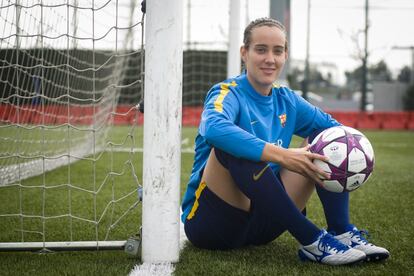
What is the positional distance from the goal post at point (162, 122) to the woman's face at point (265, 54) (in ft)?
1.34

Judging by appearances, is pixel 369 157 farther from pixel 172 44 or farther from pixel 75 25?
pixel 75 25

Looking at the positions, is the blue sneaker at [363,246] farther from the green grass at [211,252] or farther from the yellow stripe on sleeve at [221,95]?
the yellow stripe on sleeve at [221,95]

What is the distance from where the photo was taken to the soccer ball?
215cm

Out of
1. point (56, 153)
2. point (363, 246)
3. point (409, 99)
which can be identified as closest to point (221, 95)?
point (363, 246)

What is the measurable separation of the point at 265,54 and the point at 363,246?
1.00 meters

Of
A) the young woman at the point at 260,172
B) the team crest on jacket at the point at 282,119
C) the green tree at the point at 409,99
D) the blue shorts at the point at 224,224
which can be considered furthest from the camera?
the green tree at the point at 409,99

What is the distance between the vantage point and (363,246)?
2.32 m

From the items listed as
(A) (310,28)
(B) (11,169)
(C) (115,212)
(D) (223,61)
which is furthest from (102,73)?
(A) (310,28)

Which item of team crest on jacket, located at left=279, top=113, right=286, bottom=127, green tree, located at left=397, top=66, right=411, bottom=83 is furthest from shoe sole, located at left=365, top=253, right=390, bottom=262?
green tree, located at left=397, top=66, right=411, bottom=83

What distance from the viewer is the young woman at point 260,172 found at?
2082mm

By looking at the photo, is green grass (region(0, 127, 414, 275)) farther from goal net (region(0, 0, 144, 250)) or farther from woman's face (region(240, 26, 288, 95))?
woman's face (region(240, 26, 288, 95))

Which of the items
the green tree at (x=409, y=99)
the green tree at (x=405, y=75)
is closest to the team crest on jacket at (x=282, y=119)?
the green tree at (x=409, y=99)

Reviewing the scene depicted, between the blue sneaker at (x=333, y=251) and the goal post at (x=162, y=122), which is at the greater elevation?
the goal post at (x=162, y=122)

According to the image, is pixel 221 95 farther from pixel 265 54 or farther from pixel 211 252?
pixel 211 252
